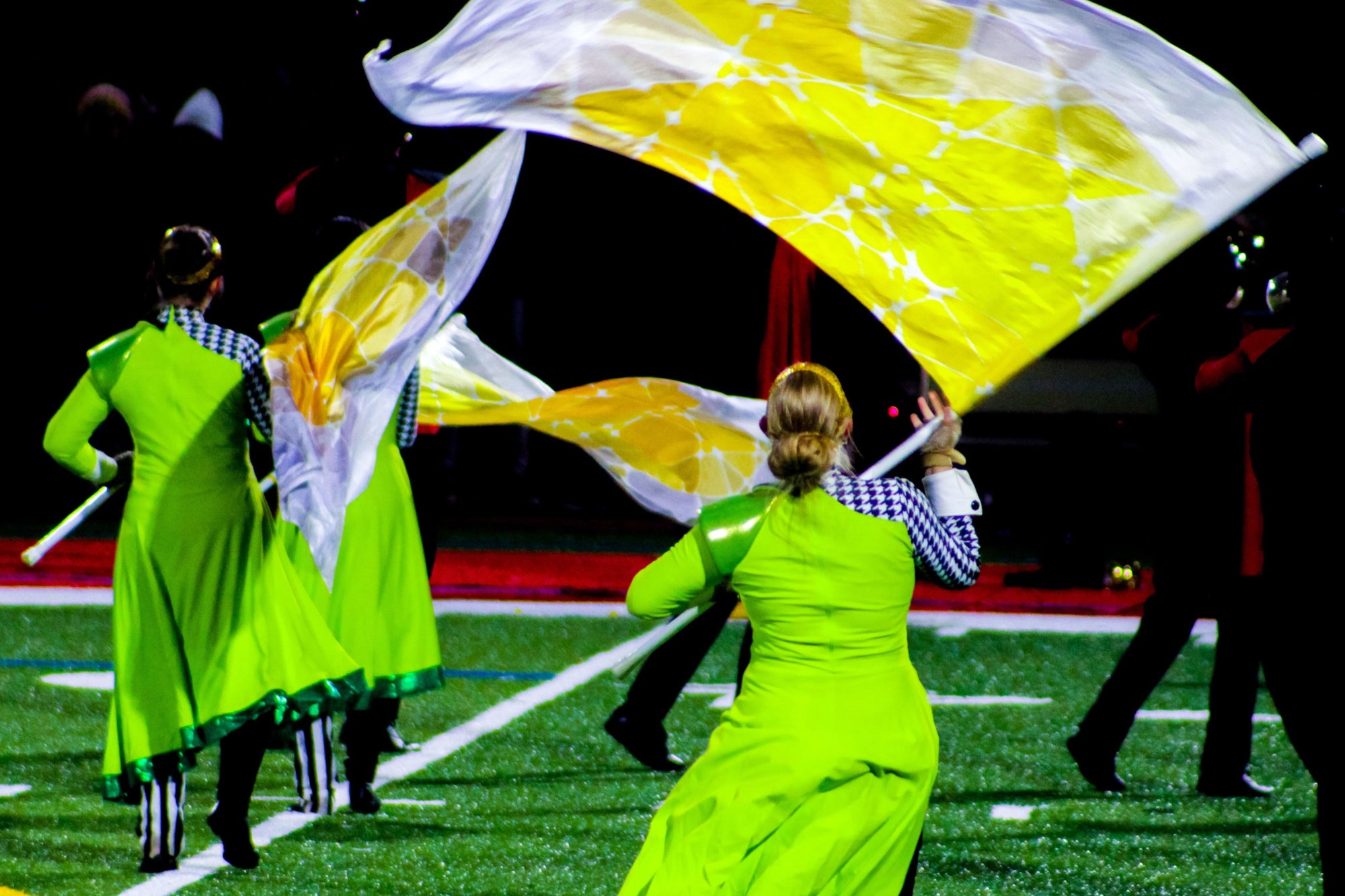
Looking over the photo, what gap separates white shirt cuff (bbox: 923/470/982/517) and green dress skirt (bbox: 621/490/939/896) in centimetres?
20

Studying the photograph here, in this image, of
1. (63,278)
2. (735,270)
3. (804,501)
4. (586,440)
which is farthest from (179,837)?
(63,278)

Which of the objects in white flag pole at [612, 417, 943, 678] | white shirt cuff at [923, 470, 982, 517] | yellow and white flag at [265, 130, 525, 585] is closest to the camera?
white shirt cuff at [923, 470, 982, 517]

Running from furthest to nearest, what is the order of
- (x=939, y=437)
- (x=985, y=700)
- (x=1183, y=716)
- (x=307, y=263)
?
1. (x=307, y=263)
2. (x=985, y=700)
3. (x=1183, y=716)
4. (x=939, y=437)

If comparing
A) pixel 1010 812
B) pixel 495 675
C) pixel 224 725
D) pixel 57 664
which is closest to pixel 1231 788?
pixel 1010 812

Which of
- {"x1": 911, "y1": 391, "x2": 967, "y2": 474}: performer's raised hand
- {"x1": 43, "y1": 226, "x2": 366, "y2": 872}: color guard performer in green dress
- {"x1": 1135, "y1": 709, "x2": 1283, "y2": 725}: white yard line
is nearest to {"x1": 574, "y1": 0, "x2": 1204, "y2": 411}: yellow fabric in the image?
{"x1": 911, "y1": 391, "x2": 967, "y2": 474}: performer's raised hand

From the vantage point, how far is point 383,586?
608 centimetres

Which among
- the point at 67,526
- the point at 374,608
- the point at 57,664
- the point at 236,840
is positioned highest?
the point at 67,526

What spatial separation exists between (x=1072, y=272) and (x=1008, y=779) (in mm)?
2917

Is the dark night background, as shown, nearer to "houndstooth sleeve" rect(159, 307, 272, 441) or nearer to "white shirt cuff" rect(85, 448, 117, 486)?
"white shirt cuff" rect(85, 448, 117, 486)

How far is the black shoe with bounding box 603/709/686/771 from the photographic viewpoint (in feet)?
22.2

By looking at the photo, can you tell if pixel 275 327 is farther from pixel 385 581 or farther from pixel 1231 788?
pixel 1231 788

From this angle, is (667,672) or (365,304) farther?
(667,672)

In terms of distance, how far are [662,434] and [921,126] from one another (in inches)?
84.9

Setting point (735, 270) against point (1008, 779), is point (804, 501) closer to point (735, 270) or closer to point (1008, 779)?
point (1008, 779)
